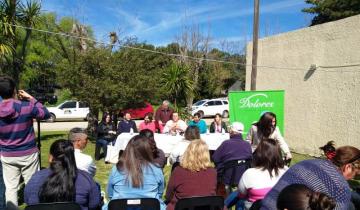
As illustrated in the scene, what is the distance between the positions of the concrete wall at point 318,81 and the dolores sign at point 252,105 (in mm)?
1679

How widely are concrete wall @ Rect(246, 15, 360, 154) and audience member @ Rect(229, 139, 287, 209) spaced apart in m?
7.62

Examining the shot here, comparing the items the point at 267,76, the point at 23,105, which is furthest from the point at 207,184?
the point at 267,76

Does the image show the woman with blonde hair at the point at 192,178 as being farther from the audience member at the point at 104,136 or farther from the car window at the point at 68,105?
the car window at the point at 68,105

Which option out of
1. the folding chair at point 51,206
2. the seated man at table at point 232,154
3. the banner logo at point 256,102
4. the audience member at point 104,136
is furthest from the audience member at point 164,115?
the folding chair at point 51,206

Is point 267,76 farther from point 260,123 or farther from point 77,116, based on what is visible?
point 77,116

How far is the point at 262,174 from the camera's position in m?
3.68

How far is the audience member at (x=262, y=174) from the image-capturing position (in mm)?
3660

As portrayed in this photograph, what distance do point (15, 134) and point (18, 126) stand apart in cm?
11

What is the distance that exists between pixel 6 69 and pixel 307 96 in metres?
10.4

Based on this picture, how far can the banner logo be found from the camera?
10711 millimetres

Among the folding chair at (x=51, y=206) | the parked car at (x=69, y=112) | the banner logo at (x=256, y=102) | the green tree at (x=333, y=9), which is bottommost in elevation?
the parked car at (x=69, y=112)

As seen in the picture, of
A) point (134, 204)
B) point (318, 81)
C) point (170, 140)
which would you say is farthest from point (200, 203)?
point (318, 81)

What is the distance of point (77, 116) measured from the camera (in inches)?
925

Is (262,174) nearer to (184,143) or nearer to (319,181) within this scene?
(319,181)
